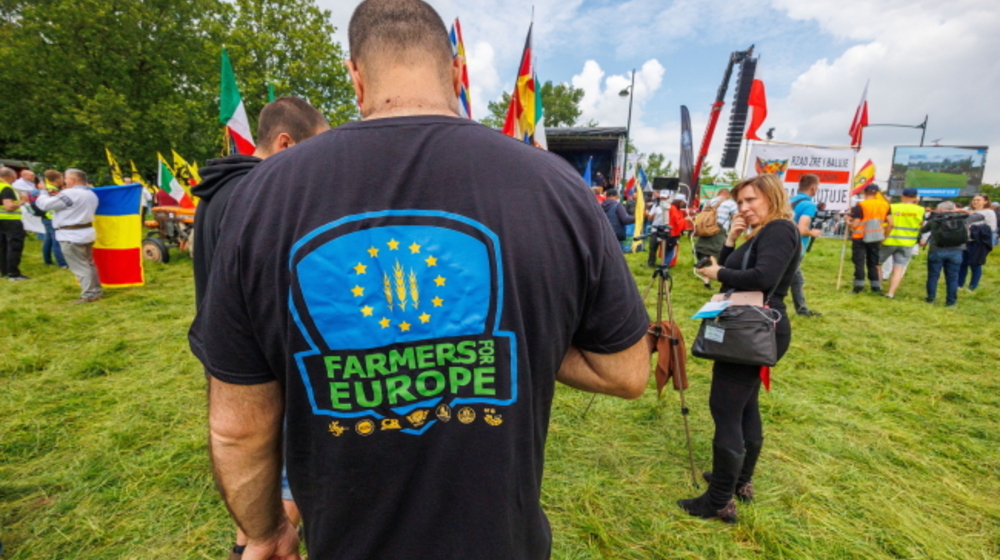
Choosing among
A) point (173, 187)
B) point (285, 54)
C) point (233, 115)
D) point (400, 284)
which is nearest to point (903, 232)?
point (400, 284)

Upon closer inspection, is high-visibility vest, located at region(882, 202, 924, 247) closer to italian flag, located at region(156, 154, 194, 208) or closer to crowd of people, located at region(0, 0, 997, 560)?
crowd of people, located at region(0, 0, 997, 560)

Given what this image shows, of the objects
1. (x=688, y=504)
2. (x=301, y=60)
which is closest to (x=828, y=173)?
(x=688, y=504)

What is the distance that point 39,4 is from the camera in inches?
722

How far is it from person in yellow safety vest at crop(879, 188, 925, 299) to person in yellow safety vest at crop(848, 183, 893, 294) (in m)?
0.12

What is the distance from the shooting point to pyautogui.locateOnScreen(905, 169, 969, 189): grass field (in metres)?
26.6

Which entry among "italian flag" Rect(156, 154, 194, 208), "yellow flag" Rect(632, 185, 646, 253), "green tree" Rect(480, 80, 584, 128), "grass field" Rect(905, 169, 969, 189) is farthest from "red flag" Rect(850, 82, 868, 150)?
"green tree" Rect(480, 80, 584, 128)

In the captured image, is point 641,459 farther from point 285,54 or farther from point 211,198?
point 285,54

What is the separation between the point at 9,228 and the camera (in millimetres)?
7777

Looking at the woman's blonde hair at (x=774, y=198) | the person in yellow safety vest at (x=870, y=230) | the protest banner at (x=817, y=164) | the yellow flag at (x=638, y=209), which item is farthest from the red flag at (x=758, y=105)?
the woman's blonde hair at (x=774, y=198)

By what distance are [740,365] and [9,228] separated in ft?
38.6

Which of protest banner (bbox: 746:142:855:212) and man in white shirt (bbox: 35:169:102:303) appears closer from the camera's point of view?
man in white shirt (bbox: 35:169:102:303)

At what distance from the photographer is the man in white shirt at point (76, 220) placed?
5984 millimetres

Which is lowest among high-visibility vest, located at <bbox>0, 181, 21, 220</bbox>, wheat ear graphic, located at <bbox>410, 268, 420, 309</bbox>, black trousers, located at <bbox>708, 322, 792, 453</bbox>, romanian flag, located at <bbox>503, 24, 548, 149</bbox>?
black trousers, located at <bbox>708, 322, 792, 453</bbox>

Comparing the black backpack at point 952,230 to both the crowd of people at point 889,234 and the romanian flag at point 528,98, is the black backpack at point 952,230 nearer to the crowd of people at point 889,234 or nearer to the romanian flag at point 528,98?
the crowd of people at point 889,234
